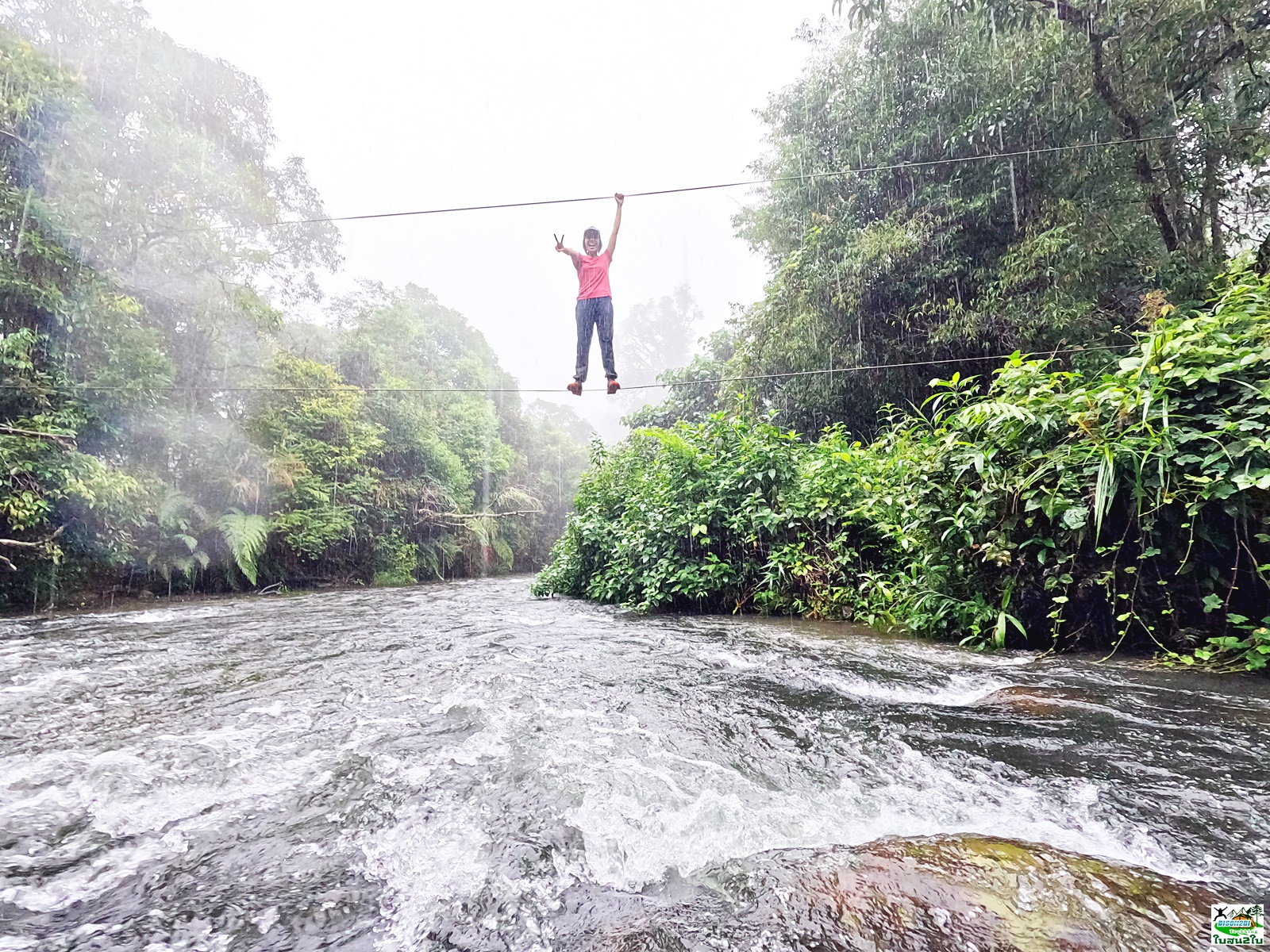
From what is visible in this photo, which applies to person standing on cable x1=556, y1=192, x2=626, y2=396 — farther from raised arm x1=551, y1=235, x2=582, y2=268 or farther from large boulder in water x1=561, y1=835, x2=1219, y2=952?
large boulder in water x1=561, y1=835, x2=1219, y2=952

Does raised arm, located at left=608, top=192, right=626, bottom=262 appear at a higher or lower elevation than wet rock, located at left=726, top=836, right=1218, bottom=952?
higher

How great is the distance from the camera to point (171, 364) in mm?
8414

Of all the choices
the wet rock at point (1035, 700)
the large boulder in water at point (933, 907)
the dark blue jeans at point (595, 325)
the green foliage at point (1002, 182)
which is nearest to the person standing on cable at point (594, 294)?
the dark blue jeans at point (595, 325)

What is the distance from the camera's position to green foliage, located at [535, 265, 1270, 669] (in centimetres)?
259

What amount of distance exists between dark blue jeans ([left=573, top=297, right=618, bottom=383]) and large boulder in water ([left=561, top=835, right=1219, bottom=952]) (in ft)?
15.0

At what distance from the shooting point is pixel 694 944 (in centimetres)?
112

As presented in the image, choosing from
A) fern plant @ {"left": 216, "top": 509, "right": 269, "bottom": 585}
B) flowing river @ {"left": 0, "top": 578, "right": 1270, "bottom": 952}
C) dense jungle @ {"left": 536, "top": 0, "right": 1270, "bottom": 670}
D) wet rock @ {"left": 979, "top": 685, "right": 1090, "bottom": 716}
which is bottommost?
flowing river @ {"left": 0, "top": 578, "right": 1270, "bottom": 952}

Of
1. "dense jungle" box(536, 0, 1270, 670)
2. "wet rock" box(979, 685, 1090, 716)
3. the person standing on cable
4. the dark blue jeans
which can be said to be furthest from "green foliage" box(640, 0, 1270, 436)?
"wet rock" box(979, 685, 1090, 716)

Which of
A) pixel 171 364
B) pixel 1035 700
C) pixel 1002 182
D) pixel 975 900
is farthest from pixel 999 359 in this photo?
pixel 171 364

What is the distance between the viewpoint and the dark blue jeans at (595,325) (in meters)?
5.45

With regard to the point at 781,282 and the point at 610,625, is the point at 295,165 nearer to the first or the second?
the point at 781,282

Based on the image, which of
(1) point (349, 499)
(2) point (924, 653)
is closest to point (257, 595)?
(1) point (349, 499)

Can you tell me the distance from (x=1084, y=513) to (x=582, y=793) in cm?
280

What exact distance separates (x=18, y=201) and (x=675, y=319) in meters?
48.2
